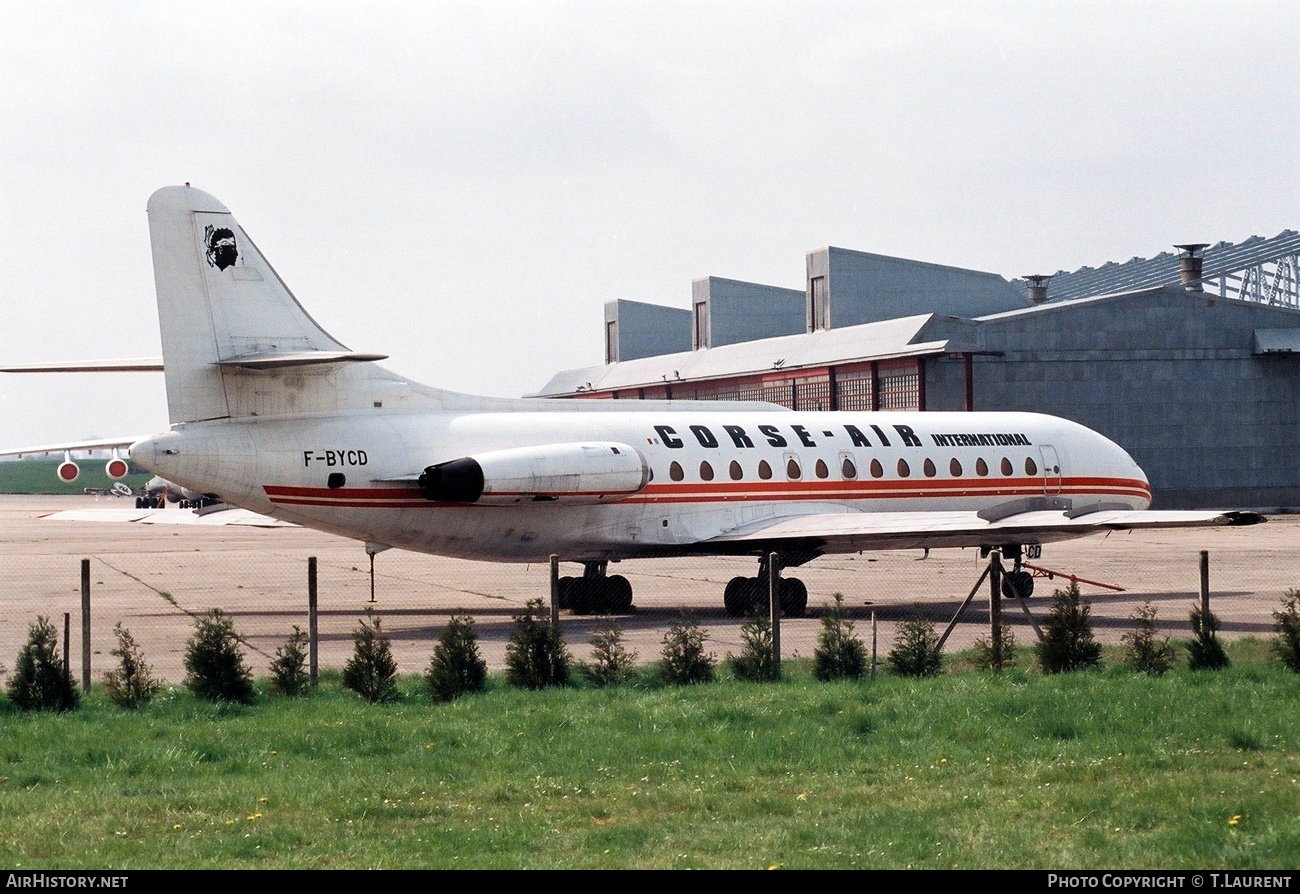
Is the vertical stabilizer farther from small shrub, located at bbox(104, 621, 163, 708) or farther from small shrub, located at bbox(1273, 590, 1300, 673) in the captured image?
small shrub, located at bbox(1273, 590, 1300, 673)

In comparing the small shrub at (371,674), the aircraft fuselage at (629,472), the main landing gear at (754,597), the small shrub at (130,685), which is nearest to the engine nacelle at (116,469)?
the aircraft fuselage at (629,472)

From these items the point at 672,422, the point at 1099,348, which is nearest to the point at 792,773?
the point at 672,422

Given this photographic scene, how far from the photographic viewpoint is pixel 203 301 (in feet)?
69.4

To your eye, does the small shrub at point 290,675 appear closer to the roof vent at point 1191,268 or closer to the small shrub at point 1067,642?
the small shrub at point 1067,642

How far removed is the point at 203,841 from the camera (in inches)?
348

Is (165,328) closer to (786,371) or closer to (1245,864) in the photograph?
(1245,864)

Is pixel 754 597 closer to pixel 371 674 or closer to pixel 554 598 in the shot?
pixel 554 598

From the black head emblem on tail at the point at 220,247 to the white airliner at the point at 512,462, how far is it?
2 centimetres

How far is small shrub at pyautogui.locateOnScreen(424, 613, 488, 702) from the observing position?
1438 centimetres

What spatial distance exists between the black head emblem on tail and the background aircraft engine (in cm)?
383

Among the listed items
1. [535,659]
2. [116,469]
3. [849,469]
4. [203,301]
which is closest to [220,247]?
[203,301]

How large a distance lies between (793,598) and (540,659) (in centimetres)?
930

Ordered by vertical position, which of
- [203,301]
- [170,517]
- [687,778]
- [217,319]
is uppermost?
[203,301]

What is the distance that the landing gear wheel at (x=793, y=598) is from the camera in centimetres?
2362
